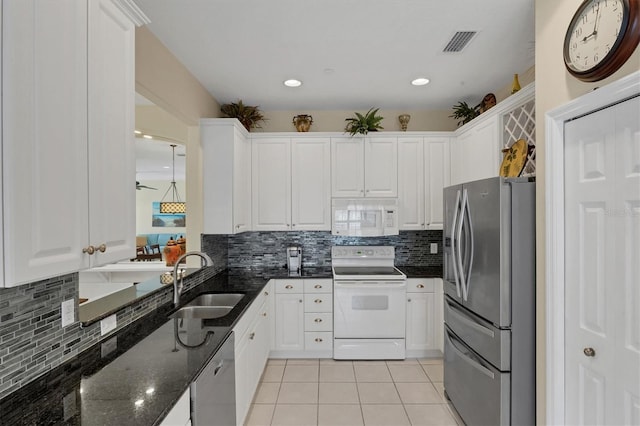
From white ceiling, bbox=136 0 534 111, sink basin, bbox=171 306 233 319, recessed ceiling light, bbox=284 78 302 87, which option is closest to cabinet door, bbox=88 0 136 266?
white ceiling, bbox=136 0 534 111

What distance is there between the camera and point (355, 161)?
11.8ft

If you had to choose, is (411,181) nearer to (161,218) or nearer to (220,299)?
(220,299)

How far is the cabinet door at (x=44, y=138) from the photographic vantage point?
0.84 metres

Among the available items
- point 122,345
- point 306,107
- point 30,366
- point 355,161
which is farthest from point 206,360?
point 306,107

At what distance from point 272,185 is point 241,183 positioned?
37cm

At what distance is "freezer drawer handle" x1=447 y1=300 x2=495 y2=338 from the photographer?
6.44 feet

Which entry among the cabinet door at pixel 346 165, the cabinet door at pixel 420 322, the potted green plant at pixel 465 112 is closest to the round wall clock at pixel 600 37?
the potted green plant at pixel 465 112

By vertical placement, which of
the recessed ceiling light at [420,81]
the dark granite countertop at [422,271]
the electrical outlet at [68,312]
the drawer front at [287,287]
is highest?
the recessed ceiling light at [420,81]

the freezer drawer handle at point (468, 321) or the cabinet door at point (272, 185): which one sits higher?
the cabinet door at point (272, 185)

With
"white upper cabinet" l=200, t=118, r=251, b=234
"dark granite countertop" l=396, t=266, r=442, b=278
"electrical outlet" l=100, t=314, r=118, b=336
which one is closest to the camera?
"electrical outlet" l=100, t=314, r=118, b=336

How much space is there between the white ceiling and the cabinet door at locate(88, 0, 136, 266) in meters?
0.80

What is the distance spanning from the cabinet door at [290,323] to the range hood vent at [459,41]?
254 centimetres

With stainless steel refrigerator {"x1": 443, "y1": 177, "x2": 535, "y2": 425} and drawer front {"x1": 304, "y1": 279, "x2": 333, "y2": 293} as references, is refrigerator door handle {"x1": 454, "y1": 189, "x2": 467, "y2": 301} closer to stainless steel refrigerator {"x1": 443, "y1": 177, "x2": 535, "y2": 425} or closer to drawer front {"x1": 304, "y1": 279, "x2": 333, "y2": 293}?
stainless steel refrigerator {"x1": 443, "y1": 177, "x2": 535, "y2": 425}

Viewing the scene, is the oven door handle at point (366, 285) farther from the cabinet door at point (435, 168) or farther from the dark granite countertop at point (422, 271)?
the cabinet door at point (435, 168)
